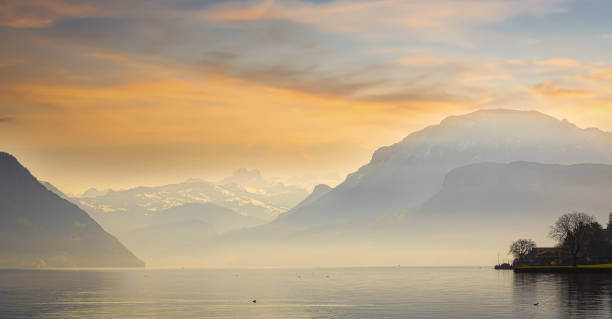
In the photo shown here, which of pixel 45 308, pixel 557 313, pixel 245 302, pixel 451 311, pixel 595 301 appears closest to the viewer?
pixel 557 313

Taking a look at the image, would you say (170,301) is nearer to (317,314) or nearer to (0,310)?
(0,310)

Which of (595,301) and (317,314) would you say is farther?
(595,301)

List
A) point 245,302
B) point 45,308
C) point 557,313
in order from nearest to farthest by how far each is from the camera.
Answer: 1. point 557,313
2. point 45,308
3. point 245,302

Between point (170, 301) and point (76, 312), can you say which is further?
point (170, 301)

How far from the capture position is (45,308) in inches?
6781

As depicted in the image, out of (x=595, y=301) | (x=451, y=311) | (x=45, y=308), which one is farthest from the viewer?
(x=45, y=308)

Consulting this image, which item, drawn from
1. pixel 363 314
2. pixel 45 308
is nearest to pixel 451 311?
pixel 363 314

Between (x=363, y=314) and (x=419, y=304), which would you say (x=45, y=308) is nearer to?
(x=363, y=314)

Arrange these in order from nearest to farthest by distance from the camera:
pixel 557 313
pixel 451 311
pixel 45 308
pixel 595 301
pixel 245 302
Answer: pixel 557 313
pixel 451 311
pixel 595 301
pixel 45 308
pixel 245 302

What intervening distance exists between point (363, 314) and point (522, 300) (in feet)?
172

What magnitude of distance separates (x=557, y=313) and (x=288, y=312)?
53.9 meters

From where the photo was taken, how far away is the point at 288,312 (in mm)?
156875

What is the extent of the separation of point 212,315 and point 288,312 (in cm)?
1634

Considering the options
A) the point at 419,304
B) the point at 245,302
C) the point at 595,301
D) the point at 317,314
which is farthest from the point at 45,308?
the point at 595,301
